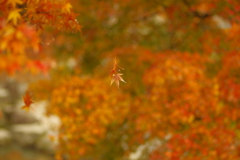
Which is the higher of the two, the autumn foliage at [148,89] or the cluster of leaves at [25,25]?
the autumn foliage at [148,89]

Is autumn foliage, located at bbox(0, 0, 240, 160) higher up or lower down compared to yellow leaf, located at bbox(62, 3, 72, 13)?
higher up

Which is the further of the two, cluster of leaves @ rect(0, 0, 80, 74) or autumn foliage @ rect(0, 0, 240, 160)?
autumn foliage @ rect(0, 0, 240, 160)

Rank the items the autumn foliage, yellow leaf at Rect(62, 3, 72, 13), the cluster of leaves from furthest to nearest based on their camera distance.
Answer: the autumn foliage < yellow leaf at Rect(62, 3, 72, 13) < the cluster of leaves

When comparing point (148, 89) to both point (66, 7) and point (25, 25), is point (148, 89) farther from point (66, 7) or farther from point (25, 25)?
point (25, 25)

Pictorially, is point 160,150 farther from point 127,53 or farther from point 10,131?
point 10,131

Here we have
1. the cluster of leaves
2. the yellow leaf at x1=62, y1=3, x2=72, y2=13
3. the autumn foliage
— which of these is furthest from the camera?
the autumn foliage

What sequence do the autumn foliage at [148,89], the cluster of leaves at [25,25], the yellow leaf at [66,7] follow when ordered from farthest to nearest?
1. the autumn foliage at [148,89]
2. the yellow leaf at [66,7]
3. the cluster of leaves at [25,25]

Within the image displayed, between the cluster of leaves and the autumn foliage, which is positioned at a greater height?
the autumn foliage

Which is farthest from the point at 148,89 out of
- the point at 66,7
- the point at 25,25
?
the point at 25,25

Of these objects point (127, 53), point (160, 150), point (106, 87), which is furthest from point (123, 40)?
point (160, 150)
